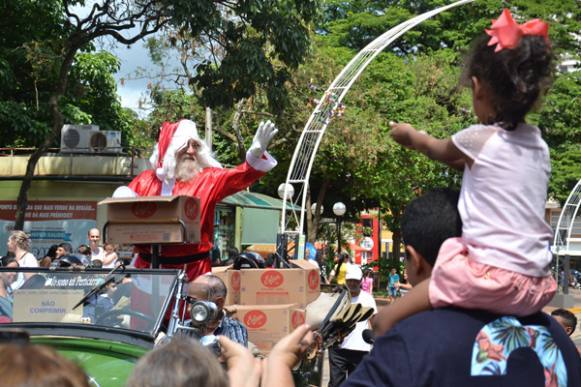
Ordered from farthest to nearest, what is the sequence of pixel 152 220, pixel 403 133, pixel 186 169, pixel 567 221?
1. pixel 567 221
2. pixel 186 169
3. pixel 152 220
4. pixel 403 133

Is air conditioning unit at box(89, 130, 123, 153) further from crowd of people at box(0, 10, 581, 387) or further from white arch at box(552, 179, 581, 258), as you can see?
crowd of people at box(0, 10, 581, 387)

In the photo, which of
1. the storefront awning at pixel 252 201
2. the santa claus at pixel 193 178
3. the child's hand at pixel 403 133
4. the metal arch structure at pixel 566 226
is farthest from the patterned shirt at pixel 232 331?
the metal arch structure at pixel 566 226

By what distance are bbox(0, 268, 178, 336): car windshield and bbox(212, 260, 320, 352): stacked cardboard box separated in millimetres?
1008

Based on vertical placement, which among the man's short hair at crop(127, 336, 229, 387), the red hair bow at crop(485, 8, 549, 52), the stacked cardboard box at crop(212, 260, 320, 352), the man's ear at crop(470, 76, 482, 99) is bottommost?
the stacked cardboard box at crop(212, 260, 320, 352)

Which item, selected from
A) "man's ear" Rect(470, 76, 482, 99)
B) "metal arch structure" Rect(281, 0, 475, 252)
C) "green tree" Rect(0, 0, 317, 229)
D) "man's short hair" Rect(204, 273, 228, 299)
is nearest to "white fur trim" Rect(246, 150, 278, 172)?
"man's short hair" Rect(204, 273, 228, 299)

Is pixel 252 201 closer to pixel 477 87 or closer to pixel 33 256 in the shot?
pixel 33 256

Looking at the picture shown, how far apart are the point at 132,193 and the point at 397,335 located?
4974 millimetres

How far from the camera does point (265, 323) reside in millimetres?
6426

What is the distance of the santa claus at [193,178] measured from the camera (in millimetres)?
6766

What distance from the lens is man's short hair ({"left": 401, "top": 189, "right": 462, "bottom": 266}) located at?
7.97 ft

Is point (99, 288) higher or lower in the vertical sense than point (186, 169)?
lower

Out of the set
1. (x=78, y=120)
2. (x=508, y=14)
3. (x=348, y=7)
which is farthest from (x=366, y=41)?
(x=508, y=14)

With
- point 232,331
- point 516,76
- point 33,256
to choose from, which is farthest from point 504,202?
point 33,256

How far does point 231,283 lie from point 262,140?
1076mm
